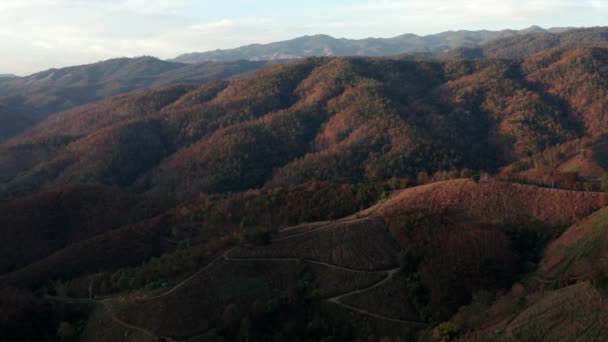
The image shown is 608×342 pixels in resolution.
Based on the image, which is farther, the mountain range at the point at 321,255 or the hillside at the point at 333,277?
the hillside at the point at 333,277

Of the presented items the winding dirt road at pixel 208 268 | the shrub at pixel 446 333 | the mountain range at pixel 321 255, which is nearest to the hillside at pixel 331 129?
the mountain range at pixel 321 255

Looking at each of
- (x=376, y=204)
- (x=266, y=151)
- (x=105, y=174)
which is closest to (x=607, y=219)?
(x=376, y=204)

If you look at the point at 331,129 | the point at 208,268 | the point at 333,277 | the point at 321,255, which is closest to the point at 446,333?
the point at 333,277

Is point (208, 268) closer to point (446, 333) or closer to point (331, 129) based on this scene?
point (446, 333)

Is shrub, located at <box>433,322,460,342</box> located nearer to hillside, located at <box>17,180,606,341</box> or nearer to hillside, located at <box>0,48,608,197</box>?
hillside, located at <box>17,180,606,341</box>

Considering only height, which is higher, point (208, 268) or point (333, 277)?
point (208, 268)

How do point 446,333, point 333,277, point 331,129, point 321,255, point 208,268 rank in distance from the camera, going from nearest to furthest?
1. point 446,333
2. point 333,277
3. point 208,268
4. point 321,255
5. point 331,129

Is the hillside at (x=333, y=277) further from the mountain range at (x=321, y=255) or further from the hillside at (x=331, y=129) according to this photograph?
the hillside at (x=331, y=129)

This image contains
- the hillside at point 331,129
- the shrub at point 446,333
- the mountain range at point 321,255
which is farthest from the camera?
the hillside at point 331,129
